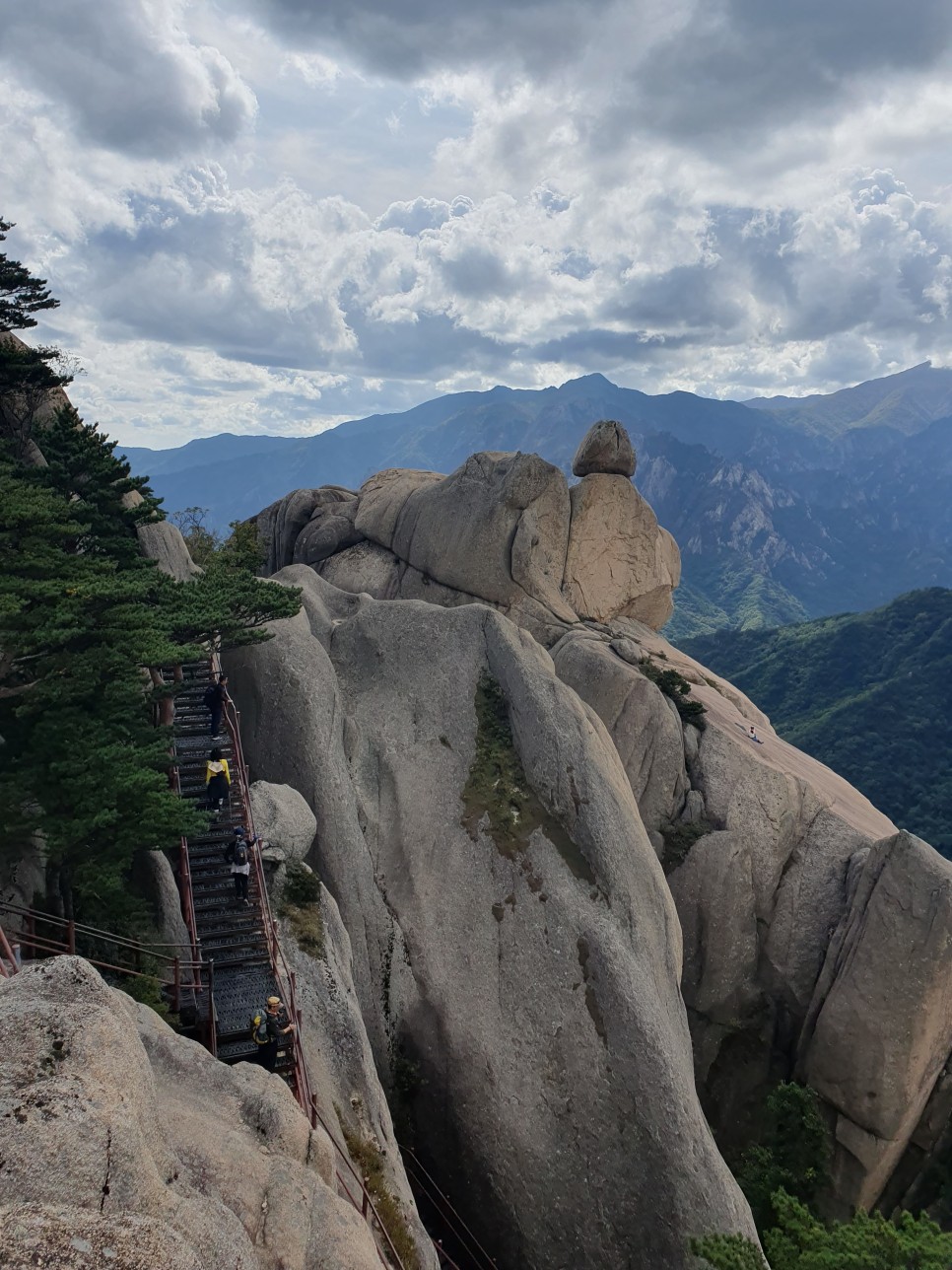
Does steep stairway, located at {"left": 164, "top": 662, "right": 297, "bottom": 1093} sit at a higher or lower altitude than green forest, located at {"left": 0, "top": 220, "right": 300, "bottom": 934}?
lower

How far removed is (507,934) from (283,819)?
25.1 ft

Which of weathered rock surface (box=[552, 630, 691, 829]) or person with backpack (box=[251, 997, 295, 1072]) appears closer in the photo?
person with backpack (box=[251, 997, 295, 1072])

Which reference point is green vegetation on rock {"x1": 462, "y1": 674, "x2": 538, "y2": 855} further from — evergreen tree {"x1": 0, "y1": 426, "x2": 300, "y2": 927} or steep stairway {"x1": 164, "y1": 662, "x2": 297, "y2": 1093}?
evergreen tree {"x1": 0, "y1": 426, "x2": 300, "y2": 927}

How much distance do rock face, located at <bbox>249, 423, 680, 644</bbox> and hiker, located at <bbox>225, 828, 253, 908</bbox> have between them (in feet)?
76.8

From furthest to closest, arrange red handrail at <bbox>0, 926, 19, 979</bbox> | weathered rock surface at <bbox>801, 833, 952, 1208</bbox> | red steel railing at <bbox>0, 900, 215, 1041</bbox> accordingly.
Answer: weathered rock surface at <bbox>801, 833, 952, 1208</bbox>, red steel railing at <bbox>0, 900, 215, 1041</bbox>, red handrail at <bbox>0, 926, 19, 979</bbox>

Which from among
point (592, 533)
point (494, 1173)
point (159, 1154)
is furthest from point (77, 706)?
point (592, 533)

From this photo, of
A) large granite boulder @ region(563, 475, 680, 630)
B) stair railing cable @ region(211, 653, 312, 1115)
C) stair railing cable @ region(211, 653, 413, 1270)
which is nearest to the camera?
stair railing cable @ region(211, 653, 413, 1270)

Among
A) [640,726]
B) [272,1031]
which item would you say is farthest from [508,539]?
[272,1031]

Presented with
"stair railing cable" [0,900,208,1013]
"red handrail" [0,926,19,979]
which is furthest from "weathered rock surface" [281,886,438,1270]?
"red handrail" [0,926,19,979]

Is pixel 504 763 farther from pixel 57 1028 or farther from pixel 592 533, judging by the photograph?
pixel 592 533

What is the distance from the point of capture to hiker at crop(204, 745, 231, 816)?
22.7m

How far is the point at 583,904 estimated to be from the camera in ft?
80.0

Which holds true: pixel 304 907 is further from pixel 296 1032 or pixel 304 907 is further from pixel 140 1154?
pixel 140 1154

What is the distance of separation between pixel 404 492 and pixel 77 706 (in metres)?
32.4
